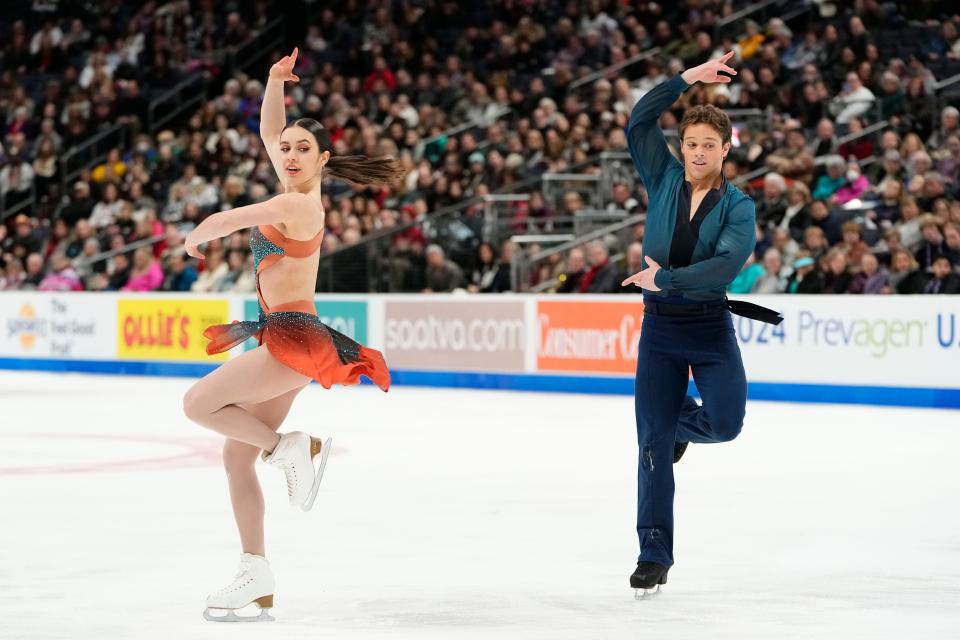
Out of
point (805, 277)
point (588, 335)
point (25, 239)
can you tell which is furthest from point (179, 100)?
point (805, 277)

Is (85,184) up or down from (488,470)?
up

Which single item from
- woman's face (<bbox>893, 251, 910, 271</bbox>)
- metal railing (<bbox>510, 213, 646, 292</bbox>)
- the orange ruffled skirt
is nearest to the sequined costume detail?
the orange ruffled skirt

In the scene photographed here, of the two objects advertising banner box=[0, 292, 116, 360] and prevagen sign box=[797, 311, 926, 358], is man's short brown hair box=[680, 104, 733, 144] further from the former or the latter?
advertising banner box=[0, 292, 116, 360]

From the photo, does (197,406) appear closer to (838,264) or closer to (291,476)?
(291,476)

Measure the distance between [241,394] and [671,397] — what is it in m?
1.57

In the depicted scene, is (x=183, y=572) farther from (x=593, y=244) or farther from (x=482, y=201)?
(x=482, y=201)

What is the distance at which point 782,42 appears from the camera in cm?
2023

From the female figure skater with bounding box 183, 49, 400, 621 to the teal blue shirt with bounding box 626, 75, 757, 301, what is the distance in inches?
43.1

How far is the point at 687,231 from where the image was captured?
19.1ft

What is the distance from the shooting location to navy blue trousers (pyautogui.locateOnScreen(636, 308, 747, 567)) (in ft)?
19.0

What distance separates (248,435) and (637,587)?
58.8 inches

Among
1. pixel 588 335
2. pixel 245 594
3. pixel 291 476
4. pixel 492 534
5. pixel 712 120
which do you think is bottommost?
pixel 492 534

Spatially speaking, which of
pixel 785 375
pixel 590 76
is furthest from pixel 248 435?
pixel 590 76

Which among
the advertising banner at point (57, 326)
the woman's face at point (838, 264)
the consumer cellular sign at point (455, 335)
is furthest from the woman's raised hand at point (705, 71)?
the advertising banner at point (57, 326)
